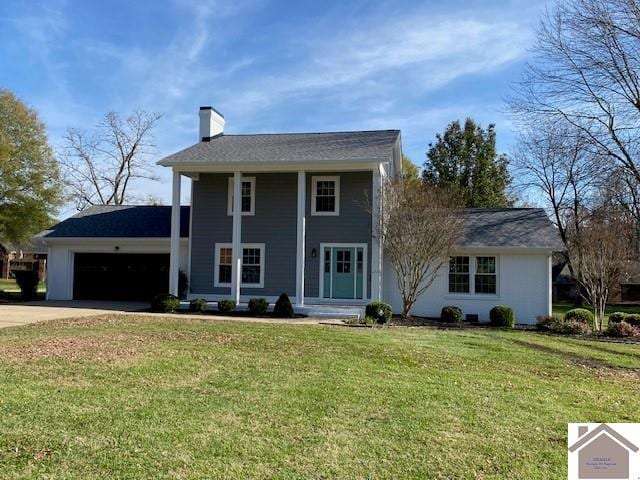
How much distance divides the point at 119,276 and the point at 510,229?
1509 cm

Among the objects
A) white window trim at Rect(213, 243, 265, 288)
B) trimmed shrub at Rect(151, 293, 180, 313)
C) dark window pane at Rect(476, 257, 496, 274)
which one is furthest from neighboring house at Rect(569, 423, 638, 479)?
white window trim at Rect(213, 243, 265, 288)

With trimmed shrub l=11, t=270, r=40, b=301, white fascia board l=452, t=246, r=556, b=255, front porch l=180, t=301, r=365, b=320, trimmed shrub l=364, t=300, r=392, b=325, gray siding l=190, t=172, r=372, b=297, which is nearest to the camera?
trimmed shrub l=364, t=300, r=392, b=325

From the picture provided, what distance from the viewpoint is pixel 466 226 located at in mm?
20188

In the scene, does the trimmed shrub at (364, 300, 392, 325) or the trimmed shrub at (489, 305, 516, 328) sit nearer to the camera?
the trimmed shrub at (364, 300, 392, 325)

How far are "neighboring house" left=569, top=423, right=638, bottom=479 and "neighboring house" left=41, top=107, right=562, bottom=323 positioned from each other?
1381 cm

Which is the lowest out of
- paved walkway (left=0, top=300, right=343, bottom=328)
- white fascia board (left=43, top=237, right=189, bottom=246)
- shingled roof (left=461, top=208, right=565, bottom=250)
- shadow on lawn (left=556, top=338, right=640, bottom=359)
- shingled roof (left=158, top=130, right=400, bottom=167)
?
shadow on lawn (left=556, top=338, right=640, bottom=359)

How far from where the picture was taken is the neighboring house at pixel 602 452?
427 centimetres

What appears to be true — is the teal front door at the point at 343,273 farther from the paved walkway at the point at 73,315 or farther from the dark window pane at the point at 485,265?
the dark window pane at the point at 485,265

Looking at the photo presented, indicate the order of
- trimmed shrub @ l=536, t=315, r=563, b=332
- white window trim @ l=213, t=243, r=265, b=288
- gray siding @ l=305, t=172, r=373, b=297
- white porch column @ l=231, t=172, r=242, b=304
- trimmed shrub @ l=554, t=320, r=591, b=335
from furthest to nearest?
white window trim @ l=213, t=243, r=265, b=288 < gray siding @ l=305, t=172, r=373, b=297 < white porch column @ l=231, t=172, r=242, b=304 < trimmed shrub @ l=536, t=315, r=563, b=332 < trimmed shrub @ l=554, t=320, r=591, b=335

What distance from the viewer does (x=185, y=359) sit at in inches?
336

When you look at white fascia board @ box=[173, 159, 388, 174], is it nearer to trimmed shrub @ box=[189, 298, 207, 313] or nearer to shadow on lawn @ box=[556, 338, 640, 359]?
trimmed shrub @ box=[189, 298, 207, 313]

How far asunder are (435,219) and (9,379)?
40.9 ft

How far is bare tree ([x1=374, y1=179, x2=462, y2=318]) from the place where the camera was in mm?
16812

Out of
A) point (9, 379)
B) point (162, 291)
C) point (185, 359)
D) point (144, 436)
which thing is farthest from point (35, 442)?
point (162, 291)
